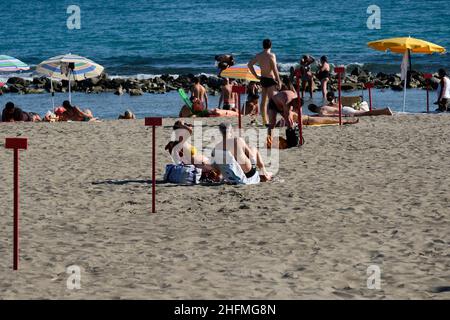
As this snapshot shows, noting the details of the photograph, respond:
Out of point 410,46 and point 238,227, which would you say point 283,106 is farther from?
point 238,227

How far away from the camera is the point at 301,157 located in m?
14.0

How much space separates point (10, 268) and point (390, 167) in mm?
6228

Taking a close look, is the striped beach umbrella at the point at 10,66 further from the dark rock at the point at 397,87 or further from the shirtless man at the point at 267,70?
the dark rock at the point at 397,87

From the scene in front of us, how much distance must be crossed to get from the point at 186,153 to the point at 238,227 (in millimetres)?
2624

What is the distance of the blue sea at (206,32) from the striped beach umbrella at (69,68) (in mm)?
6688

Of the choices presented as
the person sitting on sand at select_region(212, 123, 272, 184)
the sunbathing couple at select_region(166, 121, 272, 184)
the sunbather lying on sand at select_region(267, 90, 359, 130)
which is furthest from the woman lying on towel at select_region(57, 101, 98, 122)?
the person sitting on sand at select_region(212, 123, 272, 184)

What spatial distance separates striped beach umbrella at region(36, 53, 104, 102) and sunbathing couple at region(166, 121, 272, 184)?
899 centimetres

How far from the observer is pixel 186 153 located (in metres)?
12.0

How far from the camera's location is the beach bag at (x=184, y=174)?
1181cm

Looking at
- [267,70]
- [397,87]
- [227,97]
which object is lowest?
[397,87]

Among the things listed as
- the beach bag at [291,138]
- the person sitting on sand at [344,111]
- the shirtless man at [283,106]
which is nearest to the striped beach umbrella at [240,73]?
the person sitting on sand at [344,111]

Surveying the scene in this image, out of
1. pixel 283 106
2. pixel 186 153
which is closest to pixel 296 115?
pixel 283 106
